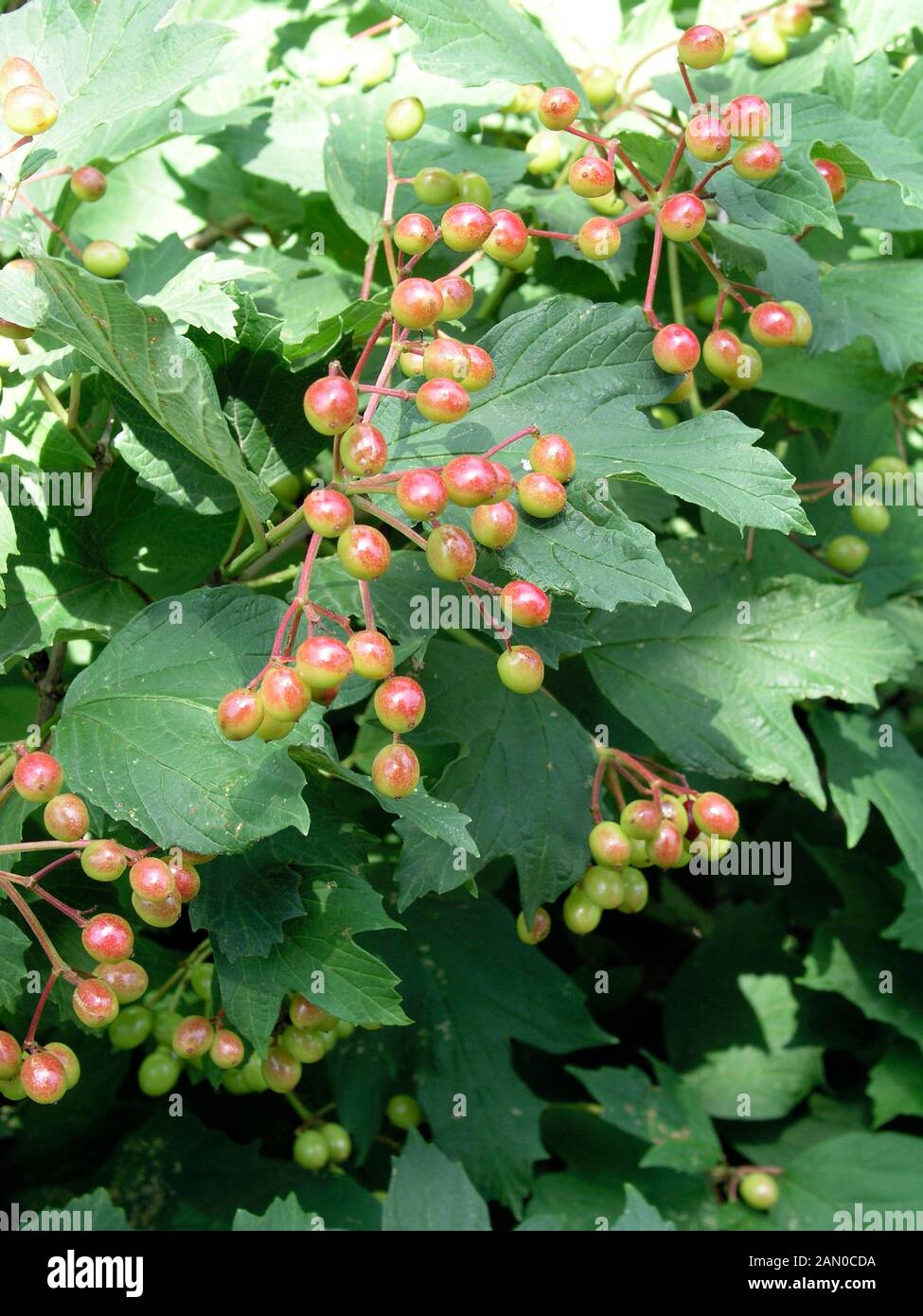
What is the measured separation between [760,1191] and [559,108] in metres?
1.57

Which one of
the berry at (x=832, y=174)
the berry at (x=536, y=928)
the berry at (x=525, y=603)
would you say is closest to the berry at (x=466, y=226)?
the berry at (x=525, y=603)

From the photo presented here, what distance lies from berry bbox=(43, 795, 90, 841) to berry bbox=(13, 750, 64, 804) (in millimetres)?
13

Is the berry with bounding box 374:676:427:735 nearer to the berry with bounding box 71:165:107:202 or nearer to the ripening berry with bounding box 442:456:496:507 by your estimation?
the ripening berry with bounding box 442:456:496:507

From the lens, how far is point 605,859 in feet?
4.44

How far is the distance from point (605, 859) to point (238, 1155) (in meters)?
0.76

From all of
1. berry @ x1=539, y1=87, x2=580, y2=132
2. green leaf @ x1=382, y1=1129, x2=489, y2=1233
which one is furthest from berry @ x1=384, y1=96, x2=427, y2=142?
green leaf @ x1=382, y1=1129, x2=489, y2=1233

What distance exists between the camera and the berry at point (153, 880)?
1.07 metres

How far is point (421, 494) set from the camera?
103cm

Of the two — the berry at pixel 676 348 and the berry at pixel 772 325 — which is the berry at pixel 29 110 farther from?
the berry at pixel 772 325

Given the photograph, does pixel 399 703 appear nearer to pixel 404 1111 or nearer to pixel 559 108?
pixel 559 108

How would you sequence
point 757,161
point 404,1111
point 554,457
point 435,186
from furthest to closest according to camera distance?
point 404,1111 < point 435,186 < point 757,161 < point 554,457

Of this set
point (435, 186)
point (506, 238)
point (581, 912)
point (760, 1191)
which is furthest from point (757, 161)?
point (760, 1191)

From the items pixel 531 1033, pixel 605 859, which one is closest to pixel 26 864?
pixel 605 859

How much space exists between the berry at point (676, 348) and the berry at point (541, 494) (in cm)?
21
